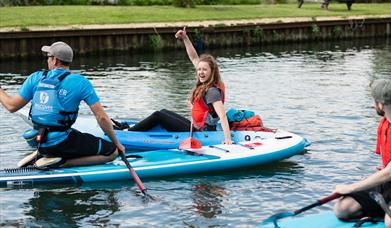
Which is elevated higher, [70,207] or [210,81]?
[210,81]

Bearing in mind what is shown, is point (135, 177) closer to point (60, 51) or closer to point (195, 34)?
point (60, 51)

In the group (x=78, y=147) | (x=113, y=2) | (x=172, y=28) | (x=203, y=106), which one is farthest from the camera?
(x=113, y=2)

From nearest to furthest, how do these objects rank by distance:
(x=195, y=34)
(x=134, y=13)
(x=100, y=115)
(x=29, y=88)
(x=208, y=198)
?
(x=100, y=115), (x=29, y=88), (x=208, y=198), (x=195, y=34), (x=134, y=13)

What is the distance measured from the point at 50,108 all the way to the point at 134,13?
20.9 m

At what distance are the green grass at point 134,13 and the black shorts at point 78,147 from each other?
16.0 metres

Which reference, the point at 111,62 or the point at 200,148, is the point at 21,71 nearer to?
the point at 111,62

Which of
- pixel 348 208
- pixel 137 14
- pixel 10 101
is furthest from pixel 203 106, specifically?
pixel 137 14

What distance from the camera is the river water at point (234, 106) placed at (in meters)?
8.51

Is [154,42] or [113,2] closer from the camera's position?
[154,42]

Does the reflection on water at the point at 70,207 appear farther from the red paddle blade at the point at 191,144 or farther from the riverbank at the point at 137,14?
the riverbank at the point at 137,14

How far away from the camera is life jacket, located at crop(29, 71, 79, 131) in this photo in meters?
8.77

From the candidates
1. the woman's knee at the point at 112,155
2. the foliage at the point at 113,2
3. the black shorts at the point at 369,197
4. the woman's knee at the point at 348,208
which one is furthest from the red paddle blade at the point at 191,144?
the foliage at the point at 113,2

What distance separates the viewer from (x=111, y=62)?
2377cm

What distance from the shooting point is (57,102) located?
880cm
